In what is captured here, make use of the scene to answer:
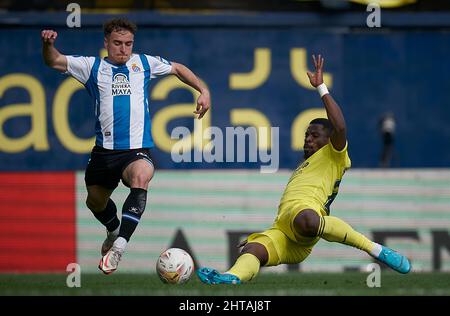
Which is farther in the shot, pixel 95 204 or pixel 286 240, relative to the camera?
pixel 95 204

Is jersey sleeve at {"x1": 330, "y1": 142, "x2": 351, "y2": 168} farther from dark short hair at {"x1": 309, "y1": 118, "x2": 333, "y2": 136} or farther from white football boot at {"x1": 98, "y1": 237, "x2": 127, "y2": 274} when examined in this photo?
white football boot at {"x1": 98, "y1": 237, "x2": 127, "y2": 274}

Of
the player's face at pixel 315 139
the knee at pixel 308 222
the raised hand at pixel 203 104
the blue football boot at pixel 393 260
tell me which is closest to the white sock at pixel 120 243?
the raised hand at pixel 203 104

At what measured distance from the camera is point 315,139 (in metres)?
9.53

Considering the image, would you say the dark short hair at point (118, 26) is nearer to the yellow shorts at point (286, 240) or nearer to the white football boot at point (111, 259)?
the white football boot at point (111, 259)

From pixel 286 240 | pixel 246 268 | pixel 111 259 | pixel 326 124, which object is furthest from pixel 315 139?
pixel 111 259

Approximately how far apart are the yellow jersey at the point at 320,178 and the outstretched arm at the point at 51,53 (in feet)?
6.21

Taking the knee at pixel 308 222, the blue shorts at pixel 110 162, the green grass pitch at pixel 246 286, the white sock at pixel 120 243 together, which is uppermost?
the blue shorts at pixel 110 162

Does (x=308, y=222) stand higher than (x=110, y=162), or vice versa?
(x=110, y=162)

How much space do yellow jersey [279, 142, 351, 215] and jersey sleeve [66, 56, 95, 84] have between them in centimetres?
172

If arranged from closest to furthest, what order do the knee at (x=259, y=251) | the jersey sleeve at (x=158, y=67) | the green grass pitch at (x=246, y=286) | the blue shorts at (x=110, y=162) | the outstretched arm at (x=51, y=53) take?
the green grass pitch at (x=246, y=286), the knee at (x=259, y=251), the outstretched arm at (x=51, y=53), the blue shorts at (x=110, y=162), the jersey sleeve at (x=158, y=67)

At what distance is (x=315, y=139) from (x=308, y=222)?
90 centimetres

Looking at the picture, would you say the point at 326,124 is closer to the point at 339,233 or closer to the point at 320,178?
the point at 320,178

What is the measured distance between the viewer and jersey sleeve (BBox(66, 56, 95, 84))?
31.9ft

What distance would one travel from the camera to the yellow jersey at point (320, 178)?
30.3ft
